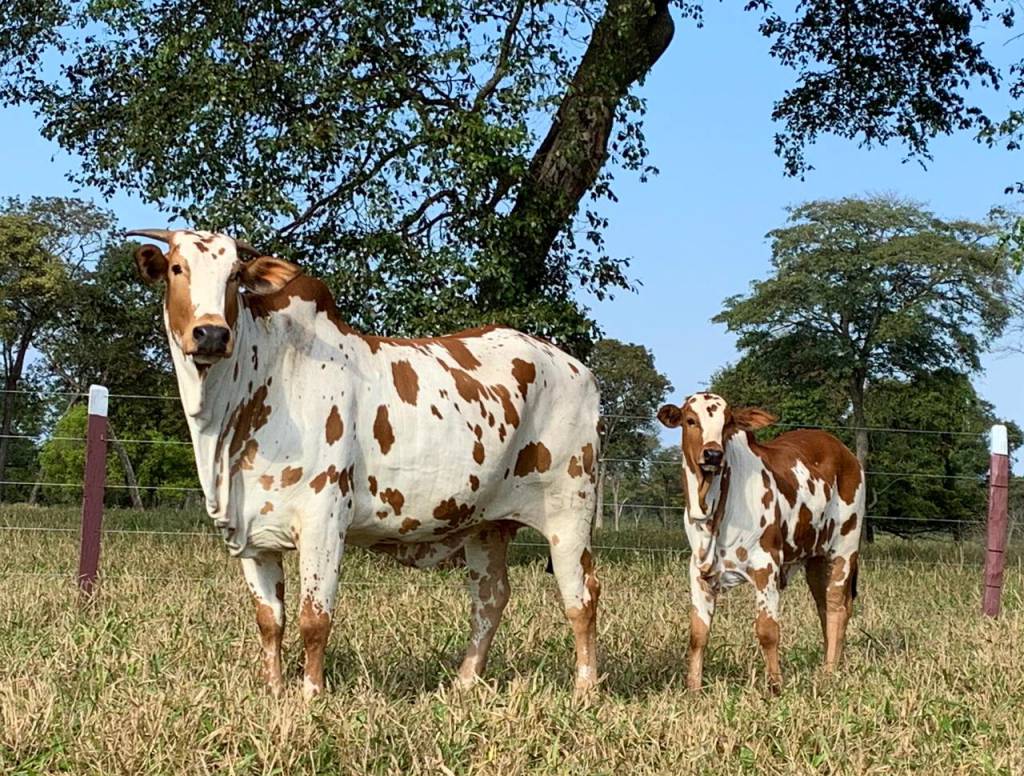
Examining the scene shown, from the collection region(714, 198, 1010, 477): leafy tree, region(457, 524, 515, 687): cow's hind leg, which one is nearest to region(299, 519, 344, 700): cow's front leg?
region(457, 524, 515, 687): cow's hind leg

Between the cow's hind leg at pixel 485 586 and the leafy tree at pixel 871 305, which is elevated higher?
the leafy tree at pixel 871 305

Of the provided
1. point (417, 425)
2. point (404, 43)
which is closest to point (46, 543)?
point (404, 43)

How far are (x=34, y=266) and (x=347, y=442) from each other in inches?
1190

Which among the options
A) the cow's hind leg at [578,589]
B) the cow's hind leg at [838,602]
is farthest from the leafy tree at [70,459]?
the cow's hind leg at [578,589]

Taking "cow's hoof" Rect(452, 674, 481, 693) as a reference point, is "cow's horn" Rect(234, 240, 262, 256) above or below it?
above

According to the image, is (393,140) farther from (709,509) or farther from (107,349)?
(107,349)

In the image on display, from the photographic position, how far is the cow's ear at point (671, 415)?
7.36m

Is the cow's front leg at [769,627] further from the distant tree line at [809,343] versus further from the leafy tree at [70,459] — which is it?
the leafy tree at [70,459]

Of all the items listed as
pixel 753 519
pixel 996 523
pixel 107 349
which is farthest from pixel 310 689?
pixel 107 349

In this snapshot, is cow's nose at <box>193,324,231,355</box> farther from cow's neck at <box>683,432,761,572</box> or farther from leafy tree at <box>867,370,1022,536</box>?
leafy tree at <box>867,370,1022,536</box>

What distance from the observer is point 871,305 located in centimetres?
3825

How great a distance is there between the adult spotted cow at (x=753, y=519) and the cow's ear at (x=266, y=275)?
2.46m

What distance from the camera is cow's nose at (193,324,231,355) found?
213 inches

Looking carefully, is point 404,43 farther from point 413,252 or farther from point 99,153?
point 99,153
